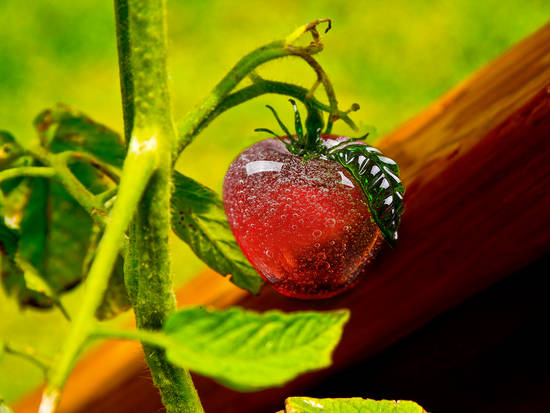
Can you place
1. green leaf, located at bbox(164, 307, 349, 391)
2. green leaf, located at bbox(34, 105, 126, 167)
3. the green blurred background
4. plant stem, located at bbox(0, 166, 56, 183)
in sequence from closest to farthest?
green leaf, located at bbox(164, 307, 349, 391) → plant stem, located at bbox(0, 166, 56, 183) → green leaf, located at bbox(34, 105, 126, 167) → the green blurred background

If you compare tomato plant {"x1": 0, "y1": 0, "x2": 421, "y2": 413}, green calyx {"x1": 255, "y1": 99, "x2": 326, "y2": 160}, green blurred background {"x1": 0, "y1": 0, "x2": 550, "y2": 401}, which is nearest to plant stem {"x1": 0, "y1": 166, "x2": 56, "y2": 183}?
tomato plant {"x1": 0, "y1": 0, "x2": 421, "y2": 413}

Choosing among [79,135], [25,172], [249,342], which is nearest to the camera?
[249,342]

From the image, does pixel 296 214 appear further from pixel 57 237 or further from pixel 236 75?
pixel 57 237

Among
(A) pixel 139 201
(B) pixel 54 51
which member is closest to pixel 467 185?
(A) pixel 139 201

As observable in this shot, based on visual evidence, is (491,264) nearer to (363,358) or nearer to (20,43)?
(363,358)

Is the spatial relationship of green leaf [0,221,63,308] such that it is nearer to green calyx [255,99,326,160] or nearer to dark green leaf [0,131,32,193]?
dark green leaf [0,131,32,193]

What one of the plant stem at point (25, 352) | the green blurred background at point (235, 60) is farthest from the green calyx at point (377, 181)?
the green blurred background at point (235, 60)

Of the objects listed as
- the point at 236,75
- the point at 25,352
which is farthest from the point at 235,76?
the point at 25,352
